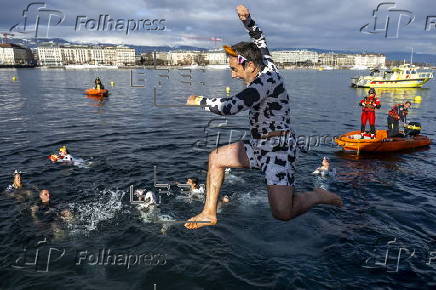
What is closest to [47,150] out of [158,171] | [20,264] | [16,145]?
[16,145]

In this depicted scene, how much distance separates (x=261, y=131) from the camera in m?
5.30

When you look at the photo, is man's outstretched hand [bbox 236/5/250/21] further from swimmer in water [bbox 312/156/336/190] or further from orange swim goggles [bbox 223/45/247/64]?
swimmer in water [bbox 312/156/336/190]

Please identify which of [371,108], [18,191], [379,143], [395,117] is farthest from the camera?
[395,117]

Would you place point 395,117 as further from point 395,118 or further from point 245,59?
point 245,59

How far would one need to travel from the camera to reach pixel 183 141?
2323cm

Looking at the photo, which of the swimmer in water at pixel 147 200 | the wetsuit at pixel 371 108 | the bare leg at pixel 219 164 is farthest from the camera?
the wetsuit at pixel 371 108

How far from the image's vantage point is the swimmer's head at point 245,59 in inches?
192

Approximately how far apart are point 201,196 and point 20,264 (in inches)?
253

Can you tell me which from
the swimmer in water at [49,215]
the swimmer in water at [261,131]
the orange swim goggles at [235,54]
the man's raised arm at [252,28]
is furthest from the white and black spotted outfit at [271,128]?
the swimmer in water at [49,215]

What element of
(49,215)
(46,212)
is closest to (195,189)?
(49,215)

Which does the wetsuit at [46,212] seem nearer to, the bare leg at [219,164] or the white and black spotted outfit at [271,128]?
the bare leg at [219,164]

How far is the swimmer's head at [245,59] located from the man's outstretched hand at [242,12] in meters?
1.37

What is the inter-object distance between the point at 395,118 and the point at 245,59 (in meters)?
19.3

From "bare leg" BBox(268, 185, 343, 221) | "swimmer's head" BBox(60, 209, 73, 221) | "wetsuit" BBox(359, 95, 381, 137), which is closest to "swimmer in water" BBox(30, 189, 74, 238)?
"swimmer's head" BBox(60, 209, 73, 221)
